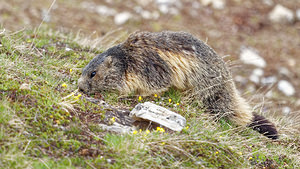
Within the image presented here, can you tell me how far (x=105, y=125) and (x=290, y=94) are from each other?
8622mm

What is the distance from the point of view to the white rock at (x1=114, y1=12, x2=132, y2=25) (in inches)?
602

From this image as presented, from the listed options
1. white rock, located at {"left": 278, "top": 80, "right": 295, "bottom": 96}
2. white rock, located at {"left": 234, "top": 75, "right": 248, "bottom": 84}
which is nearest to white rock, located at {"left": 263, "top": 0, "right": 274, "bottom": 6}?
white rock, located at {"left": 278, "top": 80, "right": 295, "bottom": 96}

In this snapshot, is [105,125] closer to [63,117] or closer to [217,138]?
[63,117]

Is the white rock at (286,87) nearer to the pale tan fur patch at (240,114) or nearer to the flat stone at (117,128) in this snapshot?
the pale tan fur patch at (240,114)

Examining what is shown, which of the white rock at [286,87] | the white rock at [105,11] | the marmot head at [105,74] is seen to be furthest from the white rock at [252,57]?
the marmot head at [105,74]

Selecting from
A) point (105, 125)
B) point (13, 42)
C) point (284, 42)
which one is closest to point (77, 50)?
point (13, 42)

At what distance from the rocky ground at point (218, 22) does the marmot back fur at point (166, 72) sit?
5.12 m

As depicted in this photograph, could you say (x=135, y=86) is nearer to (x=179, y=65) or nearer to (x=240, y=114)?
(x=179, y=65)

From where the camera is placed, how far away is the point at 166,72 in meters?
Result: 7.15

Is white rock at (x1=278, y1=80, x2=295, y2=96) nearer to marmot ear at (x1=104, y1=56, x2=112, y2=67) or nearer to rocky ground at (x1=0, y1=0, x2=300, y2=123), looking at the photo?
rocky ground at (x1=0, y1=0, x2=300, y2=123)

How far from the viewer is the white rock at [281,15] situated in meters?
16.0

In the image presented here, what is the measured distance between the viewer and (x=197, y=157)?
17.5 ft

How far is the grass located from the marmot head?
0.79ft

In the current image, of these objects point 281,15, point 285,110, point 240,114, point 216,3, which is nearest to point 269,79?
point 285,110
